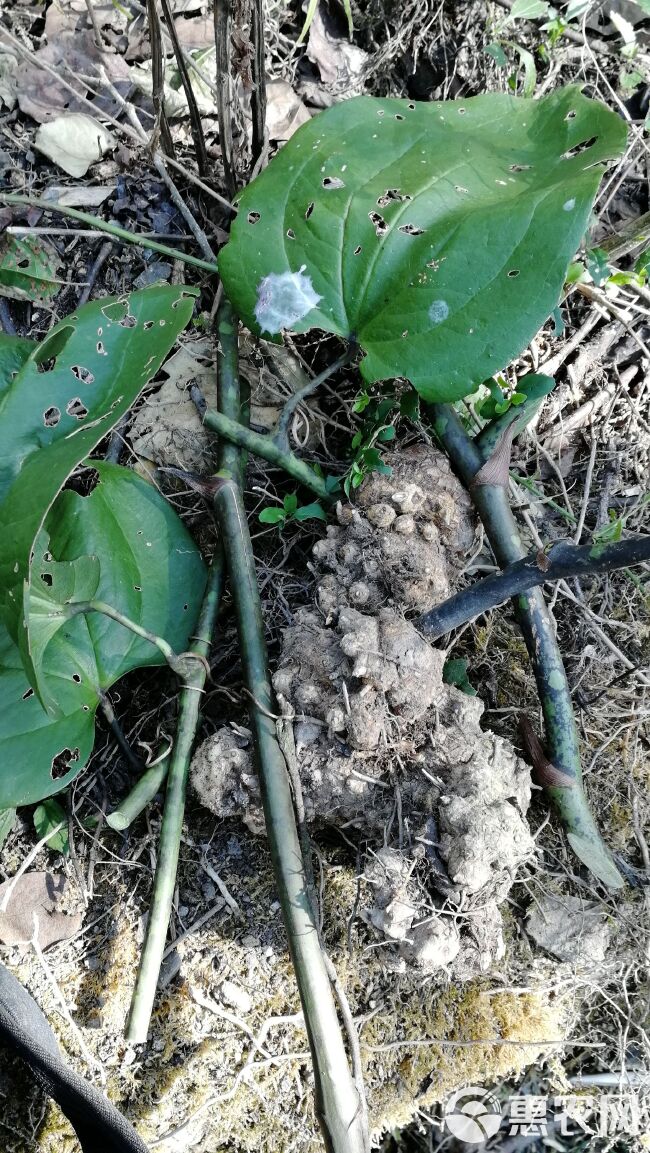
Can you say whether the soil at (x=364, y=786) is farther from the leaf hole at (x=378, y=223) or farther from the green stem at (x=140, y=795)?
the leaf hole at (x=378, y=223)

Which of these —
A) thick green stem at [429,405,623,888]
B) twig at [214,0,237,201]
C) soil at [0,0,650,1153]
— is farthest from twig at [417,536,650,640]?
twig at [214,0,237,201]

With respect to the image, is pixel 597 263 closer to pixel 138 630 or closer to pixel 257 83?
pixel 257 83

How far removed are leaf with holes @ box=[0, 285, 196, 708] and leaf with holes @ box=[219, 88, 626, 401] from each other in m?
0.18

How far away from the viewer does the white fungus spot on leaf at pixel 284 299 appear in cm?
129

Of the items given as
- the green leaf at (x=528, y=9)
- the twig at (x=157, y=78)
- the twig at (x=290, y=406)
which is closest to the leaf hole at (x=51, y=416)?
the twig at (x=290, y=406)

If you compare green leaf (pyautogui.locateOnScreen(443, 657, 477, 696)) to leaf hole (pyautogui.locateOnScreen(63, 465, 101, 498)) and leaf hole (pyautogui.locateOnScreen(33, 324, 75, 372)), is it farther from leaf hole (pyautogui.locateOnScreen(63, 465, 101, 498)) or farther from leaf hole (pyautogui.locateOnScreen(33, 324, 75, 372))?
leaf hole (pyautogui.locateOnScreen(33, 324, 75, 372))

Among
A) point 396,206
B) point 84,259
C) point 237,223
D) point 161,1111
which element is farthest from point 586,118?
point 161,1111

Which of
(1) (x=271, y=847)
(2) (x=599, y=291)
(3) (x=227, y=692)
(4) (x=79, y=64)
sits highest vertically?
(4) (x=79, y=64)

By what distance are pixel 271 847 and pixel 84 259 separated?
1.22 m

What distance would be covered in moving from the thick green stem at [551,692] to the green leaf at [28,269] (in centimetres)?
91

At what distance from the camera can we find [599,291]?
1547 millimetres

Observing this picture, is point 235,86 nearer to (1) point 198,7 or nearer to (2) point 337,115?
(2) point 337,115

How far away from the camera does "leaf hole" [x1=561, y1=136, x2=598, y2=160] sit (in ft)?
4.06

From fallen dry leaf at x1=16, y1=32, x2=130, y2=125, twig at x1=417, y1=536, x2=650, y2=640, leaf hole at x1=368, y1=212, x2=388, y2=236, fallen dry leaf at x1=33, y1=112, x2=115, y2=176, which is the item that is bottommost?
twig at x1=417, y1=536, x2=650, y2=640
